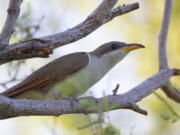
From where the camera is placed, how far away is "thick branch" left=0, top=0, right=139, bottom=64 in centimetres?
347

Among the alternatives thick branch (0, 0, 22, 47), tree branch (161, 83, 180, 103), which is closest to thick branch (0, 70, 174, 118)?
tree branch (161, 83, 180, 103)

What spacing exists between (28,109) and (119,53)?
6.50 feet

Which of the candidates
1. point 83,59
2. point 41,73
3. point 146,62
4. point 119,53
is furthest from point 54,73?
point 146,62

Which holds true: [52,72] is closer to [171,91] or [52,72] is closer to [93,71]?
[93,71]

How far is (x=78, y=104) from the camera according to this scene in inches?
145

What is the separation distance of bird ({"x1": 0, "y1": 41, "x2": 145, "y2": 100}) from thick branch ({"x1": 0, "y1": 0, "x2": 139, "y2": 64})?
532 mm

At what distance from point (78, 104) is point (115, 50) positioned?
1.66 meters

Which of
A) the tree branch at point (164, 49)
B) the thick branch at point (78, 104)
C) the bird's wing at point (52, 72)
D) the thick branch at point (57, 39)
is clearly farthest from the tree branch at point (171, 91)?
the thick branch at point (57, 39)

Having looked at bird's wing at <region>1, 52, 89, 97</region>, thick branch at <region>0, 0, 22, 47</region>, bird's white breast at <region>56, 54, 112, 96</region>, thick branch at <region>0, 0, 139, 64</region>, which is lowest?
bird's white breast at <region>56, 54, 112, 96</region>

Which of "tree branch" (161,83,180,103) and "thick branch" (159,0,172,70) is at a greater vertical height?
"thick branch" (159,0,172,70)

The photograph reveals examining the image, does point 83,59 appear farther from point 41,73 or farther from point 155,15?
point 155,15

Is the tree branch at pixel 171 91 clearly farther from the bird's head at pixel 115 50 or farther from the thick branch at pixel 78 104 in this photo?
the bird's head at pixel 115 50

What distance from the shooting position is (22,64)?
4.82 m

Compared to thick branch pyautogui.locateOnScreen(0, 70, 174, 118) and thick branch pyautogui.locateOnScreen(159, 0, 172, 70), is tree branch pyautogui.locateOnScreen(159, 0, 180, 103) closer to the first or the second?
thick branch pyautogui.locateOnScreen(159, 0, 172, 70)
